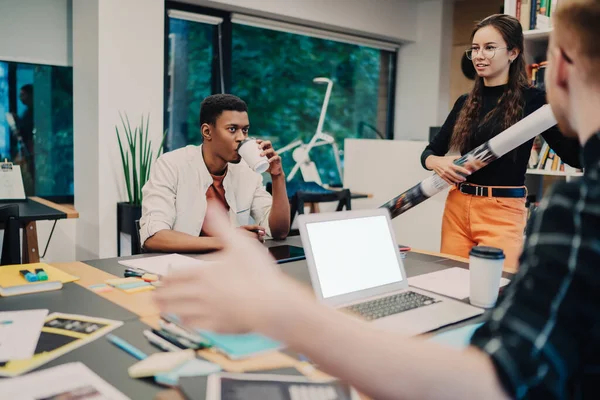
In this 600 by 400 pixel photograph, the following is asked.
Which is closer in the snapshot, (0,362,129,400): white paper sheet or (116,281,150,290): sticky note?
(0,362,129,400): white paper sheet

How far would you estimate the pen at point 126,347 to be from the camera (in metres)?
0.98

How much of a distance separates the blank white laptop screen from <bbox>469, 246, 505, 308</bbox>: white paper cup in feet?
0.65

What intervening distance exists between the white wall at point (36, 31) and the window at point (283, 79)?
73 centimetres

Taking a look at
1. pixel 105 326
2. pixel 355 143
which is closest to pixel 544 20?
pixel 355 143

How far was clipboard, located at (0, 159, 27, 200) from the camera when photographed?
330 cm

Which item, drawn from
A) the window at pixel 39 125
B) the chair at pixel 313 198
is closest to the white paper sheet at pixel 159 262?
the chair at pixel 313 198

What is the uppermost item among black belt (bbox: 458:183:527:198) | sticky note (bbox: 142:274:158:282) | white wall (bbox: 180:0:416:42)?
white wall (bbox: 180:0:416:42)

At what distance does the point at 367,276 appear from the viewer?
4.51 feet

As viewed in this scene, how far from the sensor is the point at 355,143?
15.2 ft

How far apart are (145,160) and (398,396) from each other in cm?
331

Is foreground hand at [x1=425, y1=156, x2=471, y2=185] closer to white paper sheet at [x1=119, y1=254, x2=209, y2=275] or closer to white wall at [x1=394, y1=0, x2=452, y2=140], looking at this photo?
white paper sheet at [x1=119, y1=254, x2=209, y2=275]

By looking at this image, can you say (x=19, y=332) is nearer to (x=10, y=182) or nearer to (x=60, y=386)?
(x=60, y=386)

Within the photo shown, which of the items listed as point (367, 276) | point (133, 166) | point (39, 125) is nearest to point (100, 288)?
point (367, 276)

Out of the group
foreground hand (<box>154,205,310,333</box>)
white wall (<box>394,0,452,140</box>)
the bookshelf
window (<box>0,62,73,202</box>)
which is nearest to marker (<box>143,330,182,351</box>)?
foreground hand (<box>154,205,310,333</box>)
